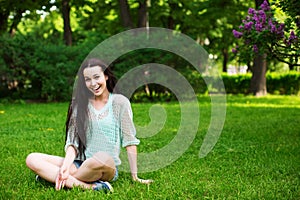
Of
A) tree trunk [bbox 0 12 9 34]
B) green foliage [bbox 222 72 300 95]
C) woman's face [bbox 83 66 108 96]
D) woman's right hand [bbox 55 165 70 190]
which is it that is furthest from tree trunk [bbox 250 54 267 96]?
woman's right hand [bbox 55 165 70 190]

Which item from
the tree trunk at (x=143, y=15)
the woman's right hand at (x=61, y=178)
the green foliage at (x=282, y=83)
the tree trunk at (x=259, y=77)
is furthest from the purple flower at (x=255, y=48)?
the green foliage at (x=282, y=83)

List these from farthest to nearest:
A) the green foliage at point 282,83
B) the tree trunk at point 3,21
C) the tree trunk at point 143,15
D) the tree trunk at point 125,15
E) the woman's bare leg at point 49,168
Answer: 1. the green foliage at point 282,83
2. the tree trunk at point 3,21
3. the tree trunk at point 143,15
4. the tree trunk at point 125,15
5. the woman's bare leg at point 49,168

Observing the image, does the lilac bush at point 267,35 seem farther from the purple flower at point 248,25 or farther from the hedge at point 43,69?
the hedge at point 43,69

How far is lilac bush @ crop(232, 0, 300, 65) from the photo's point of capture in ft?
18.5

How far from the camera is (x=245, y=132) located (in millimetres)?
7145

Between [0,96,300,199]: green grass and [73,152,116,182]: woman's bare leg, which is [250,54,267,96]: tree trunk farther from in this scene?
[73,152,116,182]: woman's bare leg

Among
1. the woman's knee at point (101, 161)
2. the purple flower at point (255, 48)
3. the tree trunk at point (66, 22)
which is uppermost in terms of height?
the tree trunk at point (66, 22)

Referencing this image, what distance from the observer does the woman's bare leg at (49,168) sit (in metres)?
3.77

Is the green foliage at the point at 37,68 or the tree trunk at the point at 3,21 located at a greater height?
the tree trunk at the point at 3,21

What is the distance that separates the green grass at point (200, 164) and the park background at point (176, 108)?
0.4 inches

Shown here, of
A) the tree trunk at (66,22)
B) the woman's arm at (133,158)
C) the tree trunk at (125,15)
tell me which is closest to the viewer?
the woman's arm at (133,158)

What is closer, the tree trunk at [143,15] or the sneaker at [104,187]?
the sneaker at [104,187]

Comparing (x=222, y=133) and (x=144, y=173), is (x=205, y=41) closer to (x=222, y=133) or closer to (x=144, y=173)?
(x=222, y=133)

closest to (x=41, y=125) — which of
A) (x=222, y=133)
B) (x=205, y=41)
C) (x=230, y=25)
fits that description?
(x=222, y=133)
